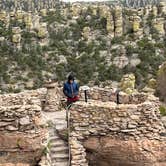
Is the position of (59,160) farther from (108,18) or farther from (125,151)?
(108,18)

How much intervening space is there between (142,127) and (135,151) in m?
0.68

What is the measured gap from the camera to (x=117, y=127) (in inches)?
555

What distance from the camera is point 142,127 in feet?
46.0

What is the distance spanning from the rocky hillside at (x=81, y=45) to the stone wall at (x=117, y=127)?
1539 inches

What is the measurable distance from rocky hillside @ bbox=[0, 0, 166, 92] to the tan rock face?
1538 inches

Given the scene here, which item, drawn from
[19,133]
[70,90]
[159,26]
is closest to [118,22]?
[159,26]

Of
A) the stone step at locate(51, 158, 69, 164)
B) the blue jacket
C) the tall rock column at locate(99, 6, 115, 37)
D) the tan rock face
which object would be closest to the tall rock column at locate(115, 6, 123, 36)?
the tall rock column at locate(99, 6, 115, 37)

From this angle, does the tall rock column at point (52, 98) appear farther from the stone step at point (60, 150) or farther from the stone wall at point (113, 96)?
the stone step at point (60, 150)

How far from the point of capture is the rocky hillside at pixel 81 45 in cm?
5945

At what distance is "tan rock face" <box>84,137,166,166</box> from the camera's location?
14.0m

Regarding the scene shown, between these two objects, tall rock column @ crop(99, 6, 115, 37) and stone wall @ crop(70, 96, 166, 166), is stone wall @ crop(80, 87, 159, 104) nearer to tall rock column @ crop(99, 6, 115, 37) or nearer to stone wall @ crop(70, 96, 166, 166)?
stone wall @ crop(70, 96, 166, 166)

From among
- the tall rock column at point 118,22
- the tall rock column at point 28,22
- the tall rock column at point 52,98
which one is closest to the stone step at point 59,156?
the tall rock column at point 52,98

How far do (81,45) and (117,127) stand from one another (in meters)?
53.4

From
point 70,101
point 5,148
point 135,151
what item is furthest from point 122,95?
point 5,148
